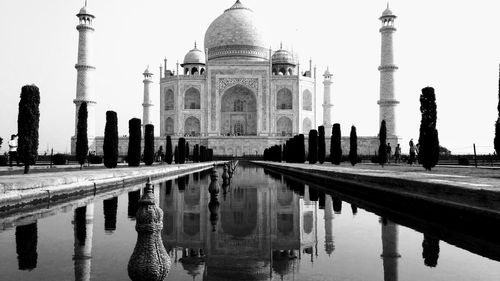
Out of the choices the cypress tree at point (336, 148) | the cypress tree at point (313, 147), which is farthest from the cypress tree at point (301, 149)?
the cypress tree at point (336, 148)

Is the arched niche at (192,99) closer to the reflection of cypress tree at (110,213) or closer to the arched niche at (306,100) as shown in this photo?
the arched niche at (306,100)

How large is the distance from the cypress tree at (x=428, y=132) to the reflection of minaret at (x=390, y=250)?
25.2 feet

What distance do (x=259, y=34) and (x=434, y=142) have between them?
1332 inches

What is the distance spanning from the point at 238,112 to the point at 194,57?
7301 mm

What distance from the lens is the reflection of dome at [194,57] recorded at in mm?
43531

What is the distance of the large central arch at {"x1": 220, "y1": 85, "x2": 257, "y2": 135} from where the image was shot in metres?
41.1

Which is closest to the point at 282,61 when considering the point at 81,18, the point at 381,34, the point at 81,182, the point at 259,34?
the point at 259,34

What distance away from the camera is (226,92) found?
40.7m

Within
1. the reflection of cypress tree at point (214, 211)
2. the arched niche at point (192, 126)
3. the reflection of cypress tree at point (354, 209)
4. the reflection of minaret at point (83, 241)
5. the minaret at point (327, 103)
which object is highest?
the minaret at point (327, 103)

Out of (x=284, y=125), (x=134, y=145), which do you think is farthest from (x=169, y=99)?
(x=134, y=145)

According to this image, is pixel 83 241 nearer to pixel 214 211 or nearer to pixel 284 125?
pixel 214 211

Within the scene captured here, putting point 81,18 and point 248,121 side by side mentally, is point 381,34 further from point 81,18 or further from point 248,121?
point 81,18

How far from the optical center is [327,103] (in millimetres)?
42188

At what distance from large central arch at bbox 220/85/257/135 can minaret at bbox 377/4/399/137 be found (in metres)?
12.1
